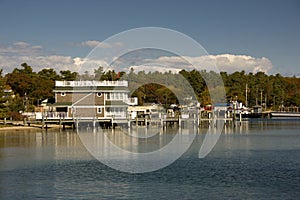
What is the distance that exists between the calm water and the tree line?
49905 millimetres

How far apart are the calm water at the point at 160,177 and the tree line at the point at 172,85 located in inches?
1965

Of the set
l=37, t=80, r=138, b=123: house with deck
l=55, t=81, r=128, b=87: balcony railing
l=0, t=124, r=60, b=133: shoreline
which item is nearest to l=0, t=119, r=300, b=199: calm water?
l=0, t=124, r=60, b=133: shoreline

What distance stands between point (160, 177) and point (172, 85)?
100445mm

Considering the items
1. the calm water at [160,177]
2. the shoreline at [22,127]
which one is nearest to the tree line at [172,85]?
the shoreline at [22,127]

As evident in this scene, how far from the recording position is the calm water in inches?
892

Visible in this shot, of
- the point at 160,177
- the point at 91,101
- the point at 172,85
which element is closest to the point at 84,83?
the point at 91,101

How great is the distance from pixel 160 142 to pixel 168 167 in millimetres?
16704

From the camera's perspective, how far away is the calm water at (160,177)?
2266 cm

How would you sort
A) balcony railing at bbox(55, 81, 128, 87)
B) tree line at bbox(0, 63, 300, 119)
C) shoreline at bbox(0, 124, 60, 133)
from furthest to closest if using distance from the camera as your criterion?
1. tree line at bbox(0, 63, 300, 119)
2. balcony railing at bbox(55, 81, 128, 87)
3. shoreline at bbox(0, 124, 60, 133)

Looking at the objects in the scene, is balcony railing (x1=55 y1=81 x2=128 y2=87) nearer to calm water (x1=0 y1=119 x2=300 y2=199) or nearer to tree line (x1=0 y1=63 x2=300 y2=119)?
tree line (x1=0 y1=63 x2=300 y2=119)

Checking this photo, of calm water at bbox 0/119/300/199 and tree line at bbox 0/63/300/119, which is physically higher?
tree line at bbox 0/63/300/119

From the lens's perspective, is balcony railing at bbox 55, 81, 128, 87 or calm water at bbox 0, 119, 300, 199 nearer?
calm water at bbox 0, 119, 300, 199

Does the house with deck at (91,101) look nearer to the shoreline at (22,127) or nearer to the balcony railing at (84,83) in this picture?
the balcony railing at (84,83)

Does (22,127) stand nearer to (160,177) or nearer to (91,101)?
(91,101)
